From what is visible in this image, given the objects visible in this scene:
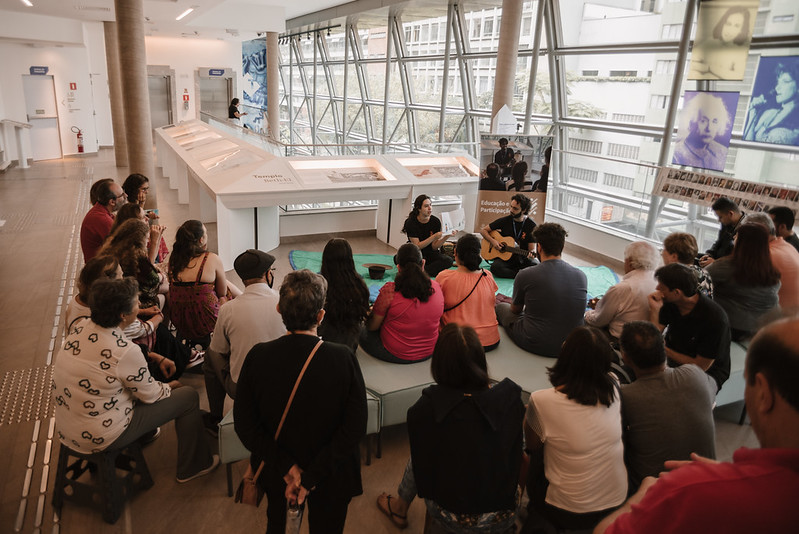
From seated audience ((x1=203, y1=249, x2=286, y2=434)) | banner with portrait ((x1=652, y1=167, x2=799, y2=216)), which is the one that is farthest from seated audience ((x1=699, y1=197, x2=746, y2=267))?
seated audience ((x1=203, y1=249, x2=286, y2=434))

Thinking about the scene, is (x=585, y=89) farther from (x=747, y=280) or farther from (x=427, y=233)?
(x=747, y=280)

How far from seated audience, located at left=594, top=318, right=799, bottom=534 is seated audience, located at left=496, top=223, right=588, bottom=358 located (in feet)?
9.00

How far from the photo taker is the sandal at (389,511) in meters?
3.03

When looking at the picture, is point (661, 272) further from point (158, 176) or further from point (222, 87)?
point (222, 87)

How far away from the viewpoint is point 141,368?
111 inches

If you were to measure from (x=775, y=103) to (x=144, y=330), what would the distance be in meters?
7.63

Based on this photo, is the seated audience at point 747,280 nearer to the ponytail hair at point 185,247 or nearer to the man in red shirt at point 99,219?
the ponytail hair at point 185,247

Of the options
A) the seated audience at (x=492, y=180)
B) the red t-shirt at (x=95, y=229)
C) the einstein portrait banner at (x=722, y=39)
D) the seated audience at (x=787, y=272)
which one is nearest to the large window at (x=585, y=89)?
the einstein portrait banner at (x=722, y=39)

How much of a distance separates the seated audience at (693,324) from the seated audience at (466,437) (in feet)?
5.26

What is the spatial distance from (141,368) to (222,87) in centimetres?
2206

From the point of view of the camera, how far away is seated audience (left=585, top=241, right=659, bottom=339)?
390 cm

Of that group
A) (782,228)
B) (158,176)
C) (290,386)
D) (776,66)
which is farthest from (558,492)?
(158,176)

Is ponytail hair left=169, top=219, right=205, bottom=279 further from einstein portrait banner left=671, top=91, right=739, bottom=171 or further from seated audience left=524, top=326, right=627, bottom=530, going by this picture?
einstein portrait banner left=671, top=91, right=739, bottom=171

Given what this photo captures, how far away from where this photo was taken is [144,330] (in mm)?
3508
